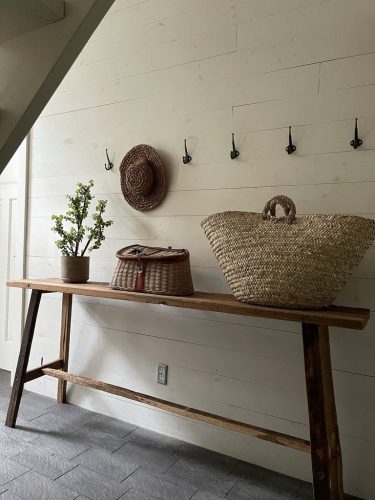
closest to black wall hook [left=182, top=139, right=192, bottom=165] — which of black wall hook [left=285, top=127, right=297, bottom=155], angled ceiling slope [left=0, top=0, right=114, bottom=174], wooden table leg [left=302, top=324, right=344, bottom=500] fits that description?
black wall hook [left=285, top=127, right=297, bottom=155]

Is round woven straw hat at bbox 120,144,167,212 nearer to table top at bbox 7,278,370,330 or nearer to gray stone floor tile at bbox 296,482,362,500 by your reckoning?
table top at bbox 7,278,370,330

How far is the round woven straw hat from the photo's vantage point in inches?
73.3

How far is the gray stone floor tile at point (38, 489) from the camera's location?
140 centimetres

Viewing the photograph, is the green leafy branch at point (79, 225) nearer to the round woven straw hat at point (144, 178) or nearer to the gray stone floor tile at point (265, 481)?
the round woven straw hat at point (144, 178)

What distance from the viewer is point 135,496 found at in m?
1.43

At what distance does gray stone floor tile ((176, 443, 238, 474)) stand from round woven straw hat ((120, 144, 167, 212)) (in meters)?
1.22

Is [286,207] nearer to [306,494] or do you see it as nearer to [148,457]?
[306,494]

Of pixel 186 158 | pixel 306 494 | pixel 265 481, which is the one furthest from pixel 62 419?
pixel 186 158

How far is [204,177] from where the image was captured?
1.80 m

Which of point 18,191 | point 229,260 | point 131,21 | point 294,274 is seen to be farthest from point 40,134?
point 294,274

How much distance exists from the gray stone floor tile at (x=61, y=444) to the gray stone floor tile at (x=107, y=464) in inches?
1.8

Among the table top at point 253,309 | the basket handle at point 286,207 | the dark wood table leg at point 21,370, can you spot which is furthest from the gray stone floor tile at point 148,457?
the basket handle at point 286,207

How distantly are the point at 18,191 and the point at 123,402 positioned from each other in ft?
4.99

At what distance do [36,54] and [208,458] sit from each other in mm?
1747
